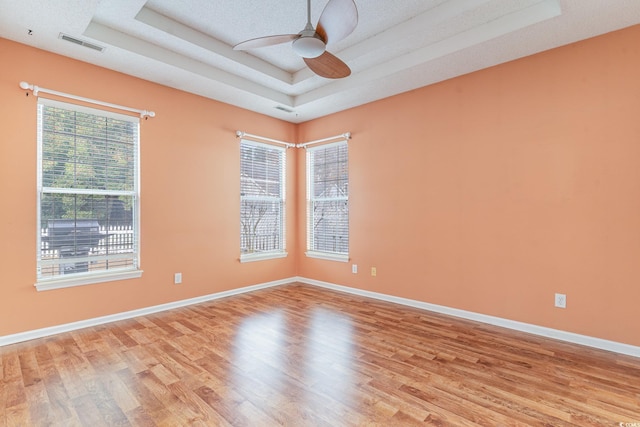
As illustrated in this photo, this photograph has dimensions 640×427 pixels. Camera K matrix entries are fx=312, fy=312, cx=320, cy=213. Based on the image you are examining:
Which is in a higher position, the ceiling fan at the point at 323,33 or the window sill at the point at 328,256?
the ceiling fan at the point at 323,33

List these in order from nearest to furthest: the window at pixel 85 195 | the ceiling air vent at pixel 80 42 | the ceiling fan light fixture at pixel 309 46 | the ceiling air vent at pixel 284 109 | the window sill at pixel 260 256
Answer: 1. the ceiling fan light fixture at pixel 309 46
2. the ceiling air vent at pixel 80 42
3. the window at pixel 85 195
4. the ceiling air vent at pixel 284 109
5. the window sill at pixel 260 256

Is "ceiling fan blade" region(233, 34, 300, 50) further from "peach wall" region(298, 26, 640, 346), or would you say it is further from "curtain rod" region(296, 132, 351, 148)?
"curtain rod" region(296, 132, 351, 148)

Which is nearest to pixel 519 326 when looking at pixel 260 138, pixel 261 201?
pixel 261 201

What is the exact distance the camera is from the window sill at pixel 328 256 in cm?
479

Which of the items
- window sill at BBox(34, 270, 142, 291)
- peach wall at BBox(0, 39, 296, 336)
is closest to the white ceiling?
peach wall at BBox(0, 39, 296, 336)

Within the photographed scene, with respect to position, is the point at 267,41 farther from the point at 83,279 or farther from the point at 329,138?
the point at 83,279

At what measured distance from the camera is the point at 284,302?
13.7 ft

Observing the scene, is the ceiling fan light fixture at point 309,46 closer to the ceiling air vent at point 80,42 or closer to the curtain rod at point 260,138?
the ceiling air vent at point 80,42

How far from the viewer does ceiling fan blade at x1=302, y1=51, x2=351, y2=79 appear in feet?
8.46

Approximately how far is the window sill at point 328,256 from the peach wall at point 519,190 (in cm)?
41

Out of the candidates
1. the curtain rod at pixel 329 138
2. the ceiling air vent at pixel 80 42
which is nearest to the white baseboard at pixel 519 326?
the curtain rod at pixel 329 138

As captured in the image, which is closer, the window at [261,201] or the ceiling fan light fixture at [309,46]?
the ceiling fan light fixture at [309,46]

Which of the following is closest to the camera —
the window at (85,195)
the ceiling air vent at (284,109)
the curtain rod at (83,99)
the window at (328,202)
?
the curtain rod at (83,99)

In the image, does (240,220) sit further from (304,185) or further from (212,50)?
(212,50)
